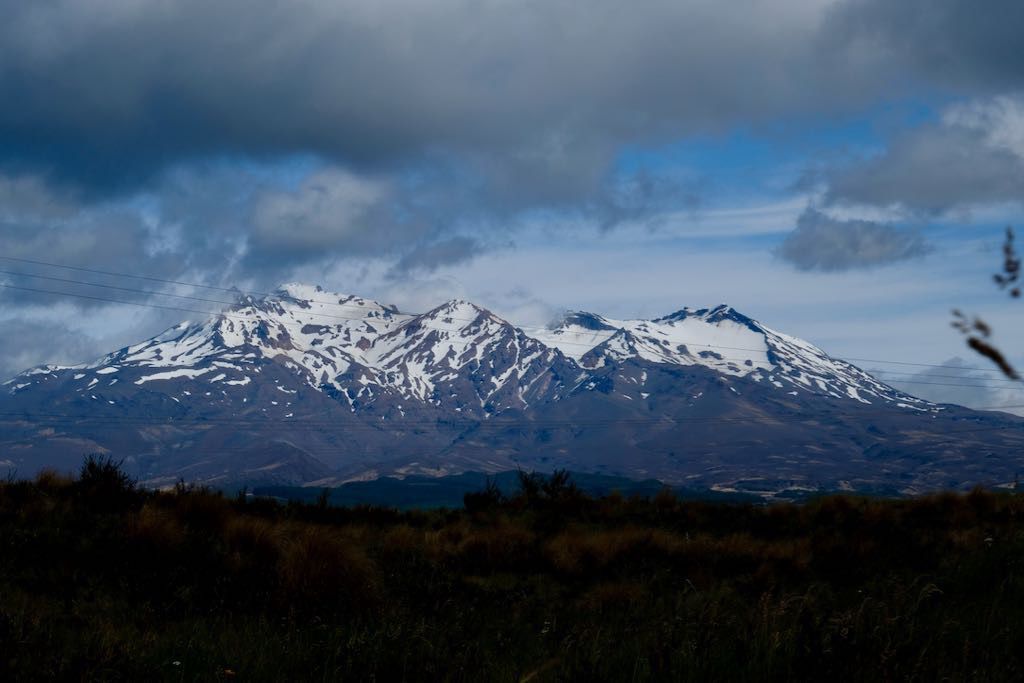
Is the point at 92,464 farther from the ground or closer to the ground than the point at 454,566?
farther from the ground

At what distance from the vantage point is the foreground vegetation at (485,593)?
767cm

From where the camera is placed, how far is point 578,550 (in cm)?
1598

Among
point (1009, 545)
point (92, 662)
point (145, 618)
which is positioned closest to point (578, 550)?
point (1009, 545)

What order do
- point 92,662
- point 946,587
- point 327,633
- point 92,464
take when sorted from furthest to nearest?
point 92,464
point 946,587
point 327,633
point 92,662

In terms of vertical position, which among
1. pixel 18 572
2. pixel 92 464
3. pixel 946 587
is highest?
pixel 92 464

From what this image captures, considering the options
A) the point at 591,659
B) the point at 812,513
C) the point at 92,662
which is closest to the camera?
the point at 92,662

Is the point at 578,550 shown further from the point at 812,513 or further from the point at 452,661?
the point at 812,513

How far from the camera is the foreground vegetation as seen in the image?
7.67m

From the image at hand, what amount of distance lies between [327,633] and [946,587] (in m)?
8.33

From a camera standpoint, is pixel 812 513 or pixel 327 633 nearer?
pixel 327 633

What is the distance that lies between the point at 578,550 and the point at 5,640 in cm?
1007

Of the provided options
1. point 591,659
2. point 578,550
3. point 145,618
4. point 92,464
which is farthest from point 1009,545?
point 92,464

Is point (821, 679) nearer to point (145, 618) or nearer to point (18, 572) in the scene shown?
point (145, 618)

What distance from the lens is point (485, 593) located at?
12.9 meters
